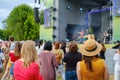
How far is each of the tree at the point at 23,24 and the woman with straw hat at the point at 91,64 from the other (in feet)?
195

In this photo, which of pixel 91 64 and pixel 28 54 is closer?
pixel 28 54

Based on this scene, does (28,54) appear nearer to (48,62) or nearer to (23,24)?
(48,62)

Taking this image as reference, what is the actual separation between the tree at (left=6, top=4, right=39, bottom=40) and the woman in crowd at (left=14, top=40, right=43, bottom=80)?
59625mm

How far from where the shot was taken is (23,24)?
234ft

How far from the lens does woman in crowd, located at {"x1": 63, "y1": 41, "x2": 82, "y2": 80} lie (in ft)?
24.8

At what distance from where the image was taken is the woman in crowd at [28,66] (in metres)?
4.65

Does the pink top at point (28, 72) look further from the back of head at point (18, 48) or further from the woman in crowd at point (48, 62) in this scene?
the woman in crowd at point (48, 62)

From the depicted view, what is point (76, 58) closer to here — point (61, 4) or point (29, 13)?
point (61, 4)

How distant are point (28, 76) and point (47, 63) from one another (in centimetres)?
320

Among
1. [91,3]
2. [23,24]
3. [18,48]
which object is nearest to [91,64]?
[18,48]

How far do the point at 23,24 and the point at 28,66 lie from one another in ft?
220

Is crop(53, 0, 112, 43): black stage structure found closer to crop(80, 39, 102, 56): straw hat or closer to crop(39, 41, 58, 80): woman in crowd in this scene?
crop(39, 41, 58, 80): woman in crowd

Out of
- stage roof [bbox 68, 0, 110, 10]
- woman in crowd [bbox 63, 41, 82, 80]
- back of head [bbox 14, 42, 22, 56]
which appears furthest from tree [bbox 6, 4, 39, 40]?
woman in crowd [bbox 63, 41, 82, 80]

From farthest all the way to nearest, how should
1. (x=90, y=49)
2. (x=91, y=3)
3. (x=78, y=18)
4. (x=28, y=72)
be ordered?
(x=91, y=3)
(x=78, y=18)
(x=90, y=49)
(x=28, y=72)
